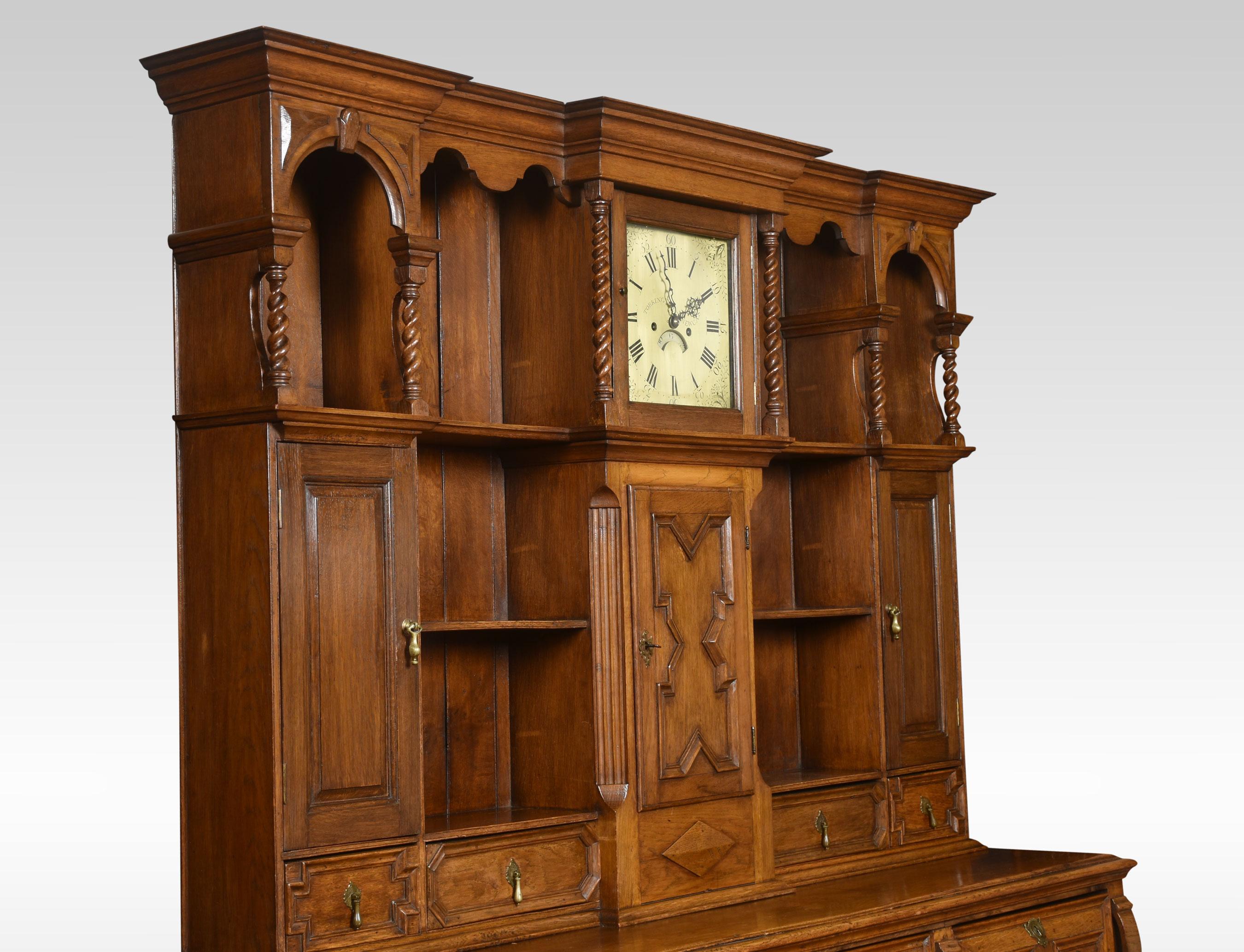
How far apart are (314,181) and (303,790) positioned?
176cm

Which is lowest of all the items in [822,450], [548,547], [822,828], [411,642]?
[822,828]

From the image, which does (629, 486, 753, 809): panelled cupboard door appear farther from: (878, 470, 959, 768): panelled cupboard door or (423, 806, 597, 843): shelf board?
(878, 470, 959, 768): panelled cupboard door

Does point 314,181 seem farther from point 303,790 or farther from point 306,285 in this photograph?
point 303,790

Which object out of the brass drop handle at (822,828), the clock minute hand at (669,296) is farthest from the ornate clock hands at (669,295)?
the brass drop handle at (822,828)

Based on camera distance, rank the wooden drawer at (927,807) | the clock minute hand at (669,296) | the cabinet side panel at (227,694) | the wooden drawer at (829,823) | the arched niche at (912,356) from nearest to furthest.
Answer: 1. the cabinet side panel at (227,694)
2. the clock minute hand at (669,296)
3. the wooden drawer at (829,823)
4. the wooden drawer at (927,807)
5. the arched niche at (912,356)

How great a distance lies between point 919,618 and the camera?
21.3 ft

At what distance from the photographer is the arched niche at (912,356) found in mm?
6785

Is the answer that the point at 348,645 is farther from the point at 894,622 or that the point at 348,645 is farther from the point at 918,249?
the point at 918,249

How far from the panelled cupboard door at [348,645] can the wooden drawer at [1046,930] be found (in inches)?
80.9

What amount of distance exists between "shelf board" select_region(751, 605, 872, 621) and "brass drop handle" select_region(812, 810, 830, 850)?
0.67 meters

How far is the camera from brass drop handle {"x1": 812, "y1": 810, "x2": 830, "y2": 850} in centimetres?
601

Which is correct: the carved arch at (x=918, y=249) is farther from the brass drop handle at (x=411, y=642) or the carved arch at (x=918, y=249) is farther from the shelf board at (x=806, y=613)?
the brass drop handle at (x=411, y=642)

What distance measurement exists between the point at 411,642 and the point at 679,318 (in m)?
1.44

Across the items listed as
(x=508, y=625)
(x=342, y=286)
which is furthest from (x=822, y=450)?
(x=342, y=286)
